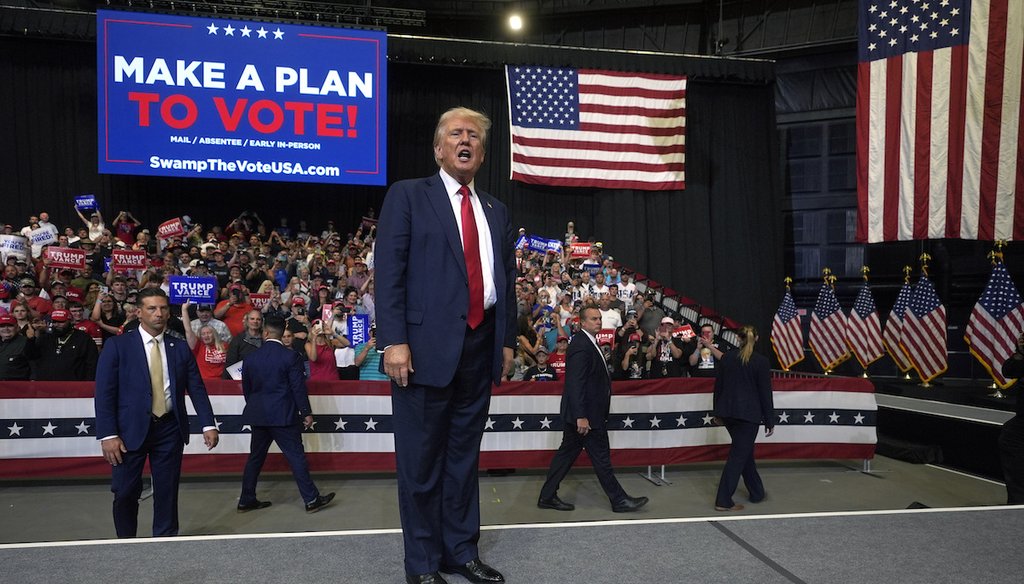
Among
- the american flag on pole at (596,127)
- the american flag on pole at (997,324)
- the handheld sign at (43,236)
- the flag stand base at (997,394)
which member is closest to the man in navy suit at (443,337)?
the flag stand base at (997,394)

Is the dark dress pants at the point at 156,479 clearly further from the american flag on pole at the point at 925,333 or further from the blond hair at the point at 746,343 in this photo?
the american flag on pole at the point at 925,333

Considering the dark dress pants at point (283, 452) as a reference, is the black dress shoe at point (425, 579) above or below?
above

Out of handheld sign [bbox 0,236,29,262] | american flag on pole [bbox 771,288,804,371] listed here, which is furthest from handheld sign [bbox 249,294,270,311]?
american flag on pole [bbox 771,288,804,371]

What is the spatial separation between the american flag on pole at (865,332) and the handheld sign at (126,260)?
12166 millimetres

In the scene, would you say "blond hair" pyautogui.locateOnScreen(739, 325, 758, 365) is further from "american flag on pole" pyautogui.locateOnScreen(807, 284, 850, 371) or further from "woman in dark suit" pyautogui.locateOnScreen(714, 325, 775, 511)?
"american flag on pole" pyautogui.locateOnScreen(807, 284, 850, 371)

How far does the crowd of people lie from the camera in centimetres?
712

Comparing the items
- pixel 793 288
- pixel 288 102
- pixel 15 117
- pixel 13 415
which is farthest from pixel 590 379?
pixel 15 117

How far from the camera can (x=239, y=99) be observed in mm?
13672

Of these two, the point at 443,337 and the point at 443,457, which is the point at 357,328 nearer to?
the point at 443,457

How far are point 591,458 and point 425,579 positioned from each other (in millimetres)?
4074

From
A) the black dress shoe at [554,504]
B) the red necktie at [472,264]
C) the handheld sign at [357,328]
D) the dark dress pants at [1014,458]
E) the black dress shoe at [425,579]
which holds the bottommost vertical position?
the black dress shoe at [554,504]

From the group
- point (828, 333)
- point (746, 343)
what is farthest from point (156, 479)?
point (828, 333)

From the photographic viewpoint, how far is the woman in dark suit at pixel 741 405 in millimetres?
6328

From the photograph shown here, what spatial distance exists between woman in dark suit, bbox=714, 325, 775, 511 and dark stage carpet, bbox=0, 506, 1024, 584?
348cm
